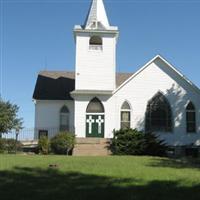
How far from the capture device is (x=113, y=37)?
45531 millimetres

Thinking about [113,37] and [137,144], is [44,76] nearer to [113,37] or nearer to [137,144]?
[113,37]

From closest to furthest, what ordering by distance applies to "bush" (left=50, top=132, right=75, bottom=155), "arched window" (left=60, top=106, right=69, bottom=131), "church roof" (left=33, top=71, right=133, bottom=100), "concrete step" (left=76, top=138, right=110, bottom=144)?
"bush" (left=50, top=132, right=75, bottom=155) → "concrete step" (left=76, top=138, right=110, bottom=144) → "arched window" (left=60, top=106, right=69, bottom=131) → "church roof" (left=33, top=71, right=133, bottom=100)

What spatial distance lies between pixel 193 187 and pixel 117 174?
172 inches

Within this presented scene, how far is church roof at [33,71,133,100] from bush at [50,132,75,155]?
8.39 metres

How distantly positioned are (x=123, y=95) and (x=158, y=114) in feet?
10.7

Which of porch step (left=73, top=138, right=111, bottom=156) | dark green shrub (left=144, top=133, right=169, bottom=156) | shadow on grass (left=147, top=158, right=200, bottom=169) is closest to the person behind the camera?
shadow on grass (left=147, top=158, right=200, bottom=169)

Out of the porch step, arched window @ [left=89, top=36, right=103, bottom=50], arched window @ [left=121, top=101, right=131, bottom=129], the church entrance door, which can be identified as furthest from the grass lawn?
arched window @ [left=89, top=36, right=103, bottom=50]

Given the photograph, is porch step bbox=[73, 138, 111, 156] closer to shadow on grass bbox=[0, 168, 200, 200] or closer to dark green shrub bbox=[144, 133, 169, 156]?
dark green shrub bbox=[144, 133, 169, 156]

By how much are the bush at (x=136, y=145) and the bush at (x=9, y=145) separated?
697 centimetres

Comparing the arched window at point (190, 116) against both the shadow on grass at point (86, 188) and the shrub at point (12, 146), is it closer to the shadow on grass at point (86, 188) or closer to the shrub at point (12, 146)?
the shrub at point (12, 146)

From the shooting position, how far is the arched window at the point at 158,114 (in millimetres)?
45125

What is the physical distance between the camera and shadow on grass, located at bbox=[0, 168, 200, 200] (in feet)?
47.5

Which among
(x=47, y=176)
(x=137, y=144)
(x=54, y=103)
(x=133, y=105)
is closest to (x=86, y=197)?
(x=47, y=176)

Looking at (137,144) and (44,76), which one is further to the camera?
(44,76)
